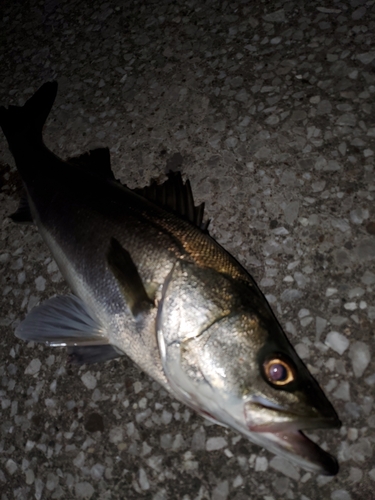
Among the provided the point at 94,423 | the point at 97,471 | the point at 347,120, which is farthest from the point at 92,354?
the point at 347,120

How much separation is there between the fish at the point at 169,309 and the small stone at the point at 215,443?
0.32 m

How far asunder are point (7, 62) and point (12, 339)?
106 inches

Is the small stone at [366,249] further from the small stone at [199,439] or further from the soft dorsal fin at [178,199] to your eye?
the small stone at [199,439]

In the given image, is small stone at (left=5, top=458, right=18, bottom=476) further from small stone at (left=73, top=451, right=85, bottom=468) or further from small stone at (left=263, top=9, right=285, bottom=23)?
small stone at (left=263, top=9, right=285, bottom=23)

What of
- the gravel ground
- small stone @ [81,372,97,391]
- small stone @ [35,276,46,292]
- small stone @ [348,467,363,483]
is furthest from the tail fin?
small stone @ [348,467,363,483]

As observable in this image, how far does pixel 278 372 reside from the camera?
161cm

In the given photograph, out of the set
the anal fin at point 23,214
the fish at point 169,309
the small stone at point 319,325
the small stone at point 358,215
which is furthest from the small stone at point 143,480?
the small stone at point 358,215

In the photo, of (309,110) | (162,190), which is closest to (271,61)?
(309,110)

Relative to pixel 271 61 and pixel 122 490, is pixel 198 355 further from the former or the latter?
pixel 271 61

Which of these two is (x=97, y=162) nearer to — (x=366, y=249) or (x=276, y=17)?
(x=366, y=249)

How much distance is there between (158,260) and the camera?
192cm

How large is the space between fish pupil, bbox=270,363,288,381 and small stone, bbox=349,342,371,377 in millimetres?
546

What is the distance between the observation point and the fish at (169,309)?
158cm

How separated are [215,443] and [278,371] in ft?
2.10
